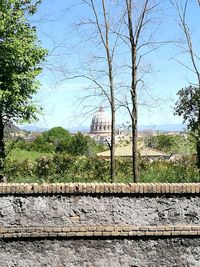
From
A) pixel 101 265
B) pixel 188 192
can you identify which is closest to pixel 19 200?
pixel 101 265

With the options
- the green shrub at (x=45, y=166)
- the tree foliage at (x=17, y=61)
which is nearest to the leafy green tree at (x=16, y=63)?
the tree foliage at (x=17, y=61)

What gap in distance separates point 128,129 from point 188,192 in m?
6.88

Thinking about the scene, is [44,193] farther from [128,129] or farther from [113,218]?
[128,129]

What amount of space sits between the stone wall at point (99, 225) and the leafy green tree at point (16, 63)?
615 centimetres

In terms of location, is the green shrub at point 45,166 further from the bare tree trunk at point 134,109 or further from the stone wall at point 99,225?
the stone wall at point 99,225

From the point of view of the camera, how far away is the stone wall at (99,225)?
757 centimetres

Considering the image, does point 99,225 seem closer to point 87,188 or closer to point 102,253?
point 102,253

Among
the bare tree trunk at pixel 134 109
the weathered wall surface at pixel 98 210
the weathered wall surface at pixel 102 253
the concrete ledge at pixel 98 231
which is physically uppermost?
the bare tree trunk at pixel 134 109

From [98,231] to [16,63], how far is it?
771 centimetres

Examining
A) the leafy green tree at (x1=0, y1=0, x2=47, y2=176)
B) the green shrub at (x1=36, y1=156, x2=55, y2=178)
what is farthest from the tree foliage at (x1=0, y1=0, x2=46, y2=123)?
the green shrub at (x1=36, y1=156, x2=55, y2=178)

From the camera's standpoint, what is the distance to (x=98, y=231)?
762 cm

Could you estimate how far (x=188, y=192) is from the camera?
307 inches

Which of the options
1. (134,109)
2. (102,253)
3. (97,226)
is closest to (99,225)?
(97,226)

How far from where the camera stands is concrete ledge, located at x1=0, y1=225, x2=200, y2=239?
7523mm
